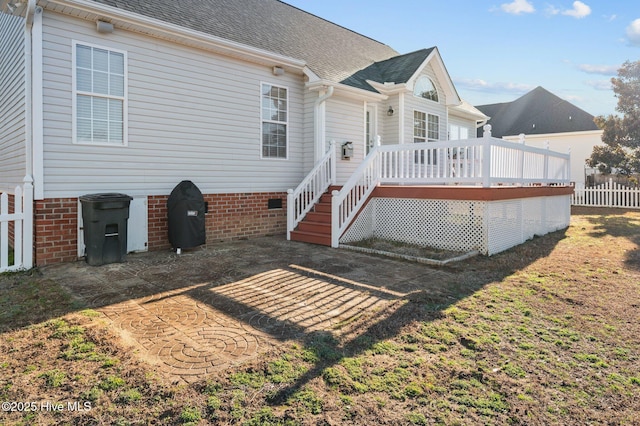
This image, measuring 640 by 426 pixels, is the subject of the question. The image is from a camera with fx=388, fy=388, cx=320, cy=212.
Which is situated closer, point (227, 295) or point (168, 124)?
point (227, 295)

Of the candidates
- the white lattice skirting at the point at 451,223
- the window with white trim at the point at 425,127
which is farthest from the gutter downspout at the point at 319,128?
the window with white trim at the point at 425,127

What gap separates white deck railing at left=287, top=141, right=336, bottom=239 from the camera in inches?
352

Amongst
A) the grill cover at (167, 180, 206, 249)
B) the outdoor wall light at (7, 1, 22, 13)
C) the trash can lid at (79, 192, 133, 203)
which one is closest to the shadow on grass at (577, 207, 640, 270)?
the grill cover at (167, 180, 206, 249)

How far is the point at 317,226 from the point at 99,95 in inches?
189

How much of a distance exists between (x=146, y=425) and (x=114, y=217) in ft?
16.2

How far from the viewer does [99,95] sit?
6.73 metres

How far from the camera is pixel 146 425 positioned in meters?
2.18

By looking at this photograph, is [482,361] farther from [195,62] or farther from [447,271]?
[195,62]

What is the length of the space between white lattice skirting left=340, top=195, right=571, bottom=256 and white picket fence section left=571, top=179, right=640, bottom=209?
10526mm

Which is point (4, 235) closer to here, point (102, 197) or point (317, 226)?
point (102, 197)

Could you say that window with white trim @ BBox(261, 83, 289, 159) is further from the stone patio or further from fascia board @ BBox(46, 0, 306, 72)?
the stone patio

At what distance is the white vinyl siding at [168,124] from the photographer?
6.34 m

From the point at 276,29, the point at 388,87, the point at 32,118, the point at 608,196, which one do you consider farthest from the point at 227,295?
the point at 608,196

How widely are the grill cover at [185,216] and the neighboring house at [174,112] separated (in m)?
0.58
